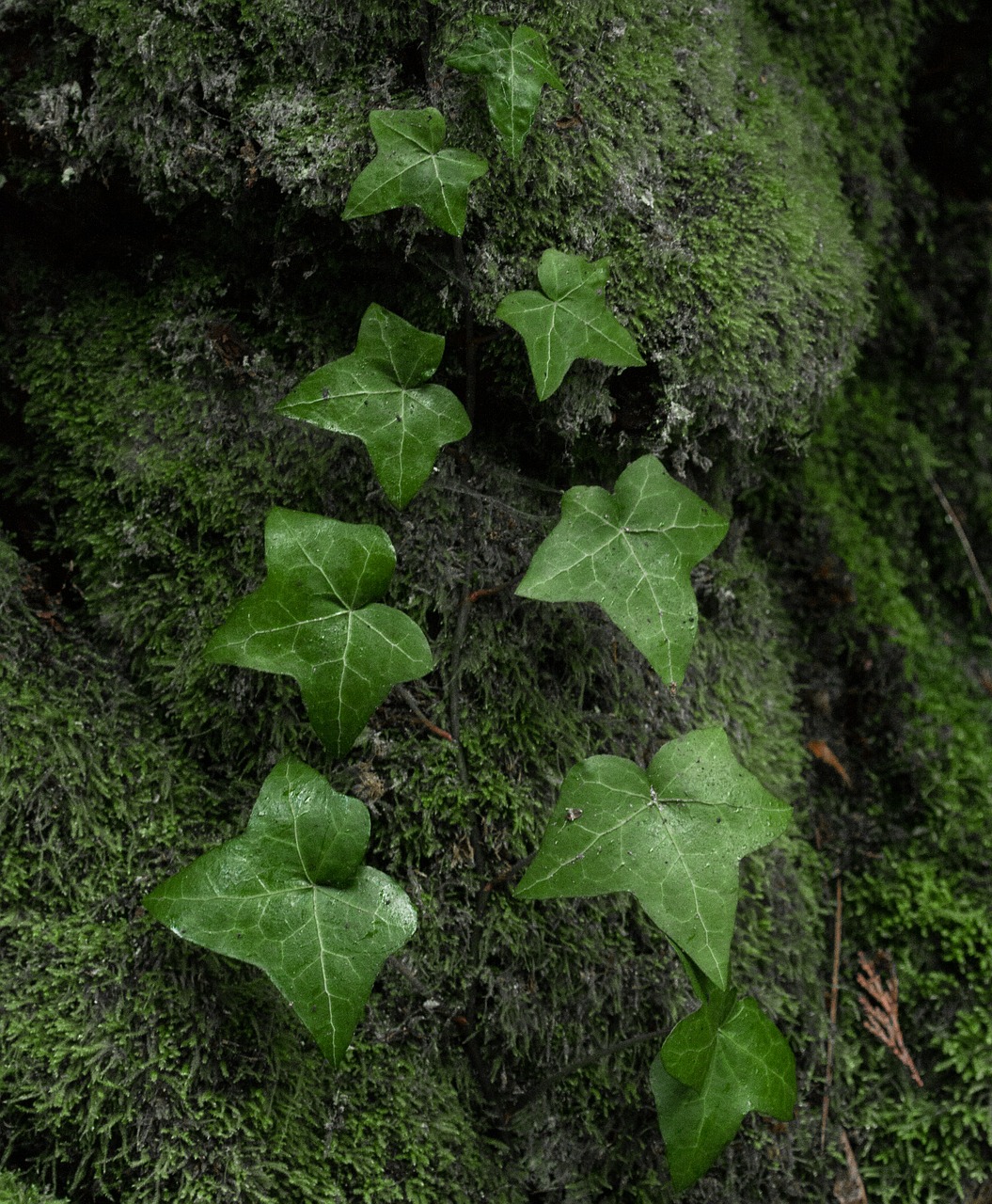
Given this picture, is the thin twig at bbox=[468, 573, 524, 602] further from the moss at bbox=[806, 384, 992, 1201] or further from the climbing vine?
the moss at bbox=[806, 384, 992, 1201]

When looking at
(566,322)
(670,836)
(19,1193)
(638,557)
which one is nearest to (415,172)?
(566,322)

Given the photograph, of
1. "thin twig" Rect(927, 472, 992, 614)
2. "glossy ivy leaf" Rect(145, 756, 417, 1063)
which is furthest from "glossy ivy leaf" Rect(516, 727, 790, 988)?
"thin twig" Rect(927, 472, 992, 614)

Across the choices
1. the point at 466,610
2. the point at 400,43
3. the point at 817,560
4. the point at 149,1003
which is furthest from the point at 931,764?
the point at 400,43

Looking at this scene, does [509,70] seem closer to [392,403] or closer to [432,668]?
[392,403]

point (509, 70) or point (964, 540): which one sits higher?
point (509, 70)

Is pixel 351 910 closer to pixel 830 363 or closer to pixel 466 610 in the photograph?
pixel 466 610

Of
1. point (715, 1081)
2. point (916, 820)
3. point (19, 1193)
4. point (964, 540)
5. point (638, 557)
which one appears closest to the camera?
point (19, 1193)
